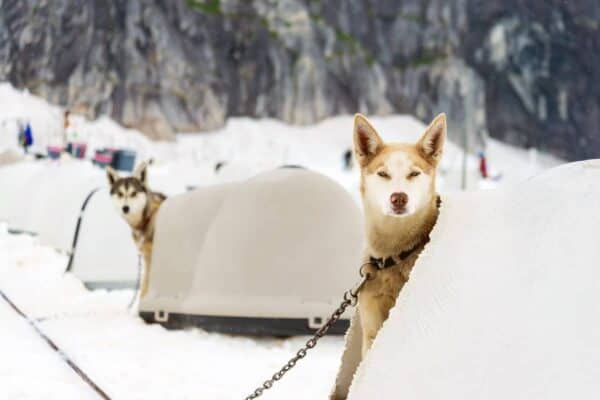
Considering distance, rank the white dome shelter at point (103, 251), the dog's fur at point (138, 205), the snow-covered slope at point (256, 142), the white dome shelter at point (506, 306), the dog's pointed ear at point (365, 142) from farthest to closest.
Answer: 1. the snow-covered slope at point (256, 142)
2. the white dome shelter at point (103, 251)
3. the dog's fur at point (138, 205)
4. the dog's pointed ear at point (365, 142)
5. the white dome shelter at point (506, 306)

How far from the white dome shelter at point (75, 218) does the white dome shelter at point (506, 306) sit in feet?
27.0

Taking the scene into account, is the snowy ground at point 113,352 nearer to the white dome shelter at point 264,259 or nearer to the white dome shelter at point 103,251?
the white dome shelter at point 264,259

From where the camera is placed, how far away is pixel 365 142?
113 inches

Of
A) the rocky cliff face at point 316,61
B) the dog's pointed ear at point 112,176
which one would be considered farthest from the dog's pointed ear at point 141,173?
the rocky cliff face at point 316,61

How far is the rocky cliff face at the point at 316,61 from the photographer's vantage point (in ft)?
189

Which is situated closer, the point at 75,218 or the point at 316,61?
the point at 75,218

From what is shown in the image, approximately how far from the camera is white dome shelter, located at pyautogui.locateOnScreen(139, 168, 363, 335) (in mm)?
6211

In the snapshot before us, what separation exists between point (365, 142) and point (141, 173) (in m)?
5.91

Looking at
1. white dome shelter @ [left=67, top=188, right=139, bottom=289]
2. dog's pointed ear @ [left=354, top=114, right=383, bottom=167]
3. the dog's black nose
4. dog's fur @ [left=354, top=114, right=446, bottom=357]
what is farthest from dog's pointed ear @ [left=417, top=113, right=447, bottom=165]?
white dome shelter @ [left=67, top=188, right=139, bottom=289]

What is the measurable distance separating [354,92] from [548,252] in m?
71.9

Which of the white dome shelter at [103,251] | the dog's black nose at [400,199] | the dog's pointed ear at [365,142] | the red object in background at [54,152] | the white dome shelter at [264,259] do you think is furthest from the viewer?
the red object in background at [54,152]

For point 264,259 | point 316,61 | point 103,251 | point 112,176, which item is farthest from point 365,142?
point 316,61

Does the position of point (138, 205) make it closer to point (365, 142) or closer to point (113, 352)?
Result: point (113, 352)

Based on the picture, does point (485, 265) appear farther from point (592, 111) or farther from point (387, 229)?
point (592, 111)
